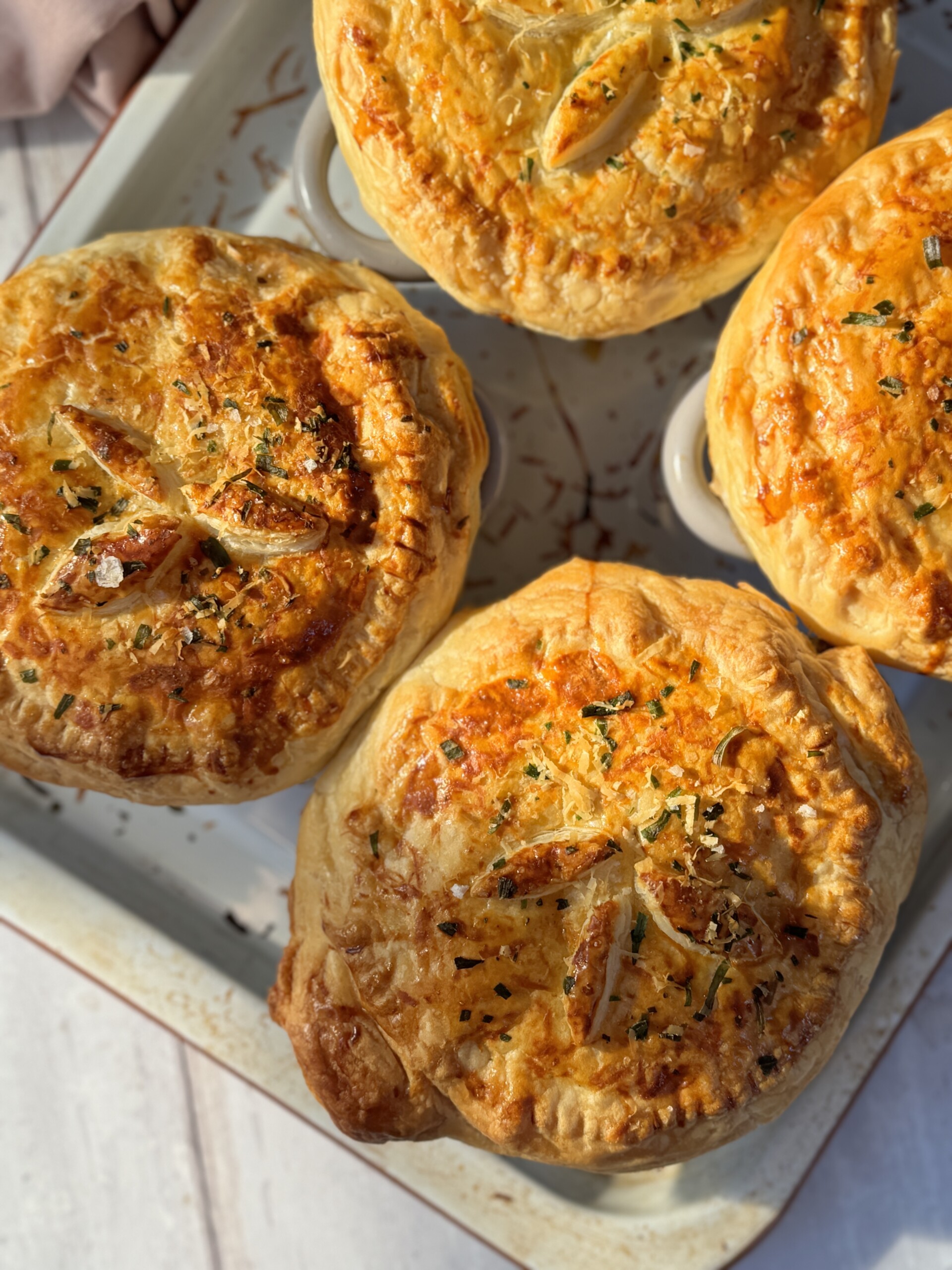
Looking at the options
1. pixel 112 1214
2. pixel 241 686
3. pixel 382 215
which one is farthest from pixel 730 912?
pixel 112 1214

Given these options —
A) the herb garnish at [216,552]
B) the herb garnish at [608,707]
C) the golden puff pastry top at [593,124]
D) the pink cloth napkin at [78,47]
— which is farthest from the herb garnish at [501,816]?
the pink cloth napkin at [78,47]

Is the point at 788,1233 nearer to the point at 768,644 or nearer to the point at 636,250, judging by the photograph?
the point at 768,644

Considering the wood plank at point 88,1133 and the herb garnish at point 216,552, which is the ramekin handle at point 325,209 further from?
the wood plank at point 88,1133

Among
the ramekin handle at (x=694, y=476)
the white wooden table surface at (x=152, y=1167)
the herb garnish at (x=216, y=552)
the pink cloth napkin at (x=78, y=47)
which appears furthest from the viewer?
the white wooden table surface at (x=152, y=1167)

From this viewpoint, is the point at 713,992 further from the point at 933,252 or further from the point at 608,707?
the point at 933,252

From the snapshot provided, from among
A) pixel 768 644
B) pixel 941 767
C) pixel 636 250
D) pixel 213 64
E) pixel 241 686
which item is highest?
pixel 213 64

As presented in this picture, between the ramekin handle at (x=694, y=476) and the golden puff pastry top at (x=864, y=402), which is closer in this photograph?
the golden puff pastry top at (x=864, y=402)

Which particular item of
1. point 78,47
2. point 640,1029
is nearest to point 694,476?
point 640,1029
